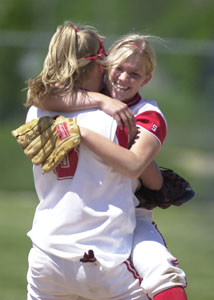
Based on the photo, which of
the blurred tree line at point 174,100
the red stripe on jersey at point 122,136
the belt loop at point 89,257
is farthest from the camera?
the blurred tree line at point 174,100

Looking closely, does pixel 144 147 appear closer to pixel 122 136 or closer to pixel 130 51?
pixel 122 136

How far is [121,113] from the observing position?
329 centimetres

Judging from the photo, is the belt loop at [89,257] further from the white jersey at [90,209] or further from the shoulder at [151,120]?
the shoulder at [151,120]

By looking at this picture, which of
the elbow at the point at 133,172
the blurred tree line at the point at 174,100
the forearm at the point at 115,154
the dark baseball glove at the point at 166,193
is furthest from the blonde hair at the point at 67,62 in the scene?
the blurred tree line at the point at 174,100

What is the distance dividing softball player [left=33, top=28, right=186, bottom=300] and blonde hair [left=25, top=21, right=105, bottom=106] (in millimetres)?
125

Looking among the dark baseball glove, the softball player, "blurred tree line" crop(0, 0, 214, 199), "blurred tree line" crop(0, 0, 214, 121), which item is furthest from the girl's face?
"blurred tree line" crop(0, 0, 214, 199)

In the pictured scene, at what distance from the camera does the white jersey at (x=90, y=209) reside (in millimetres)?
3242

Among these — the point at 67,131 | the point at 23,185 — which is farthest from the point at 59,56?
the point at 23,185

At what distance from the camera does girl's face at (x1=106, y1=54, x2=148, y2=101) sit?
11.3 ft

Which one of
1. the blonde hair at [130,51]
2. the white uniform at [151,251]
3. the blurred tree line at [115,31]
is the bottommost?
the blurred tree line at [115,31]

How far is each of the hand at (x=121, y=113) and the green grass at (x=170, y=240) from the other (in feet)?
8.59

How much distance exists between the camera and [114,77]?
350cm

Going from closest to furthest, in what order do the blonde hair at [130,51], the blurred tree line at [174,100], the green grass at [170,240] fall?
the blonde hair at [130,51] → the green grass at [170,240] → the blurred tree line at [174,100]

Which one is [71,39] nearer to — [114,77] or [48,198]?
[114,77]
